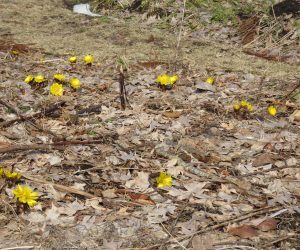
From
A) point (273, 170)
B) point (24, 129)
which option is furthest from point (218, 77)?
point (24, 129)

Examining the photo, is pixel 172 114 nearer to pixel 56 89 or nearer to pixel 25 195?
pixel 56 89

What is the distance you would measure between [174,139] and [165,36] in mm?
4414

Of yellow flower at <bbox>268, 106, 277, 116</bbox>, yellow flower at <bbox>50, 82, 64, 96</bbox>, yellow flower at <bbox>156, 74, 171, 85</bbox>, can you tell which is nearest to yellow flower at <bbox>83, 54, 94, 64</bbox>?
yellow flower at <bbox>50, 82, 64, 96</bbox>

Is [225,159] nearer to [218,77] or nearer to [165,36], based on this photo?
[218,77]

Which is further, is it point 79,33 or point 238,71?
point 79,33

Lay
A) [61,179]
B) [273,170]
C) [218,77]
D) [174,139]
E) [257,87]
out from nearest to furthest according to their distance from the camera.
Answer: [61,179], [273,170], [174,139], [257,87], [218,77]

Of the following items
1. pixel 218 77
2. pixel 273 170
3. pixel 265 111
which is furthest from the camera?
pixel 218 77

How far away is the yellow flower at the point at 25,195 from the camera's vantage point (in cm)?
276

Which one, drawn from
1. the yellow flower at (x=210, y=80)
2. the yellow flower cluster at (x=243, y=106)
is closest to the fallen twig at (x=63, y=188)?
the yellow flower cluster at (x=243, y=106)

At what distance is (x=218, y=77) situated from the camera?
5.73 metres

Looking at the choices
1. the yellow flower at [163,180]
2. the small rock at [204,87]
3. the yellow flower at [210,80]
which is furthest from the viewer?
the yellow flower at [210,80]

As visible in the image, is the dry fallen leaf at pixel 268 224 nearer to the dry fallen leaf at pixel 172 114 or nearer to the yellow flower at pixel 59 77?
the dry fallen leaf at pixel 172 114

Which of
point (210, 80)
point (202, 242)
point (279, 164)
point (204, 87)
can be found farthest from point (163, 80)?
point (202, 242)

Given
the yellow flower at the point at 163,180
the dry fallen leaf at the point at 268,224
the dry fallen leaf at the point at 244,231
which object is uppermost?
the yellow flower at the point at 163,180
